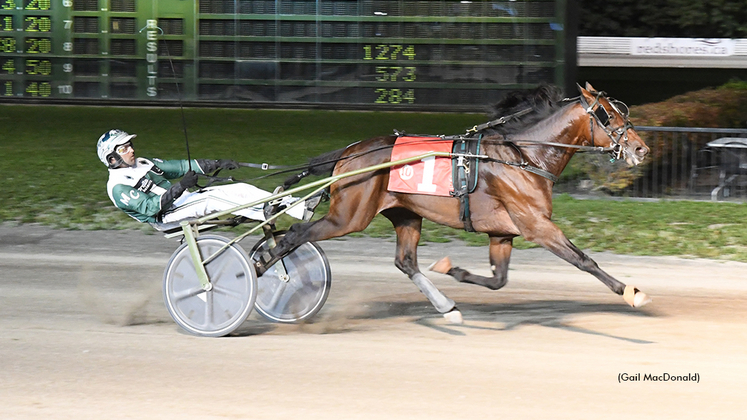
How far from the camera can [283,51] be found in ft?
51.7

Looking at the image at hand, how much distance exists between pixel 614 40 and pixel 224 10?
41.2ft

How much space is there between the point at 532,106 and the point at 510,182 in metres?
0.63

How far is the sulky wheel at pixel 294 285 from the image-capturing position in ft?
19.6

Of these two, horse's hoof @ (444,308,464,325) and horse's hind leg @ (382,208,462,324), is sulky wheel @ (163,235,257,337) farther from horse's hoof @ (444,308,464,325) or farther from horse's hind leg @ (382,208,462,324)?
horse's hoof @ (444,308,464,325)

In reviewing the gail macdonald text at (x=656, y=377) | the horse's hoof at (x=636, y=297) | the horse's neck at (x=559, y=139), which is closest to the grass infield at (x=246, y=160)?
the horse's neck at (x=559, y=139)

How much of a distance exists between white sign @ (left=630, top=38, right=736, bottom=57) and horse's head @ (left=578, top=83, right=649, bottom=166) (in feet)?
64.8

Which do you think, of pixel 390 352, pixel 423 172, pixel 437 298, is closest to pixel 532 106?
pixel 423 172

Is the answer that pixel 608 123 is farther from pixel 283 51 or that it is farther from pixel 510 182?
pixel 283 51

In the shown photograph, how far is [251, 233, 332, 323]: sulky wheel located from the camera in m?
5.96

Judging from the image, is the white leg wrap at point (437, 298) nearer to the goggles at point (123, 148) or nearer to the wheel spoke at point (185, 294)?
the wheel spoke at point (185, 294)

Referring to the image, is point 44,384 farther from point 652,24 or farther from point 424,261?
point 652,24

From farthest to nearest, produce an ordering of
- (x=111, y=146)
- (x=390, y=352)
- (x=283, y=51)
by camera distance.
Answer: (x=283, y=51), (x=111, y=146), (x=390, y=352)

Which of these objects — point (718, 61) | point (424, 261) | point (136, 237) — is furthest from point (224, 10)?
point (718, 61)

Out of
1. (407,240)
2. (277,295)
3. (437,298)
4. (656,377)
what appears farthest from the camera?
(407,240)
